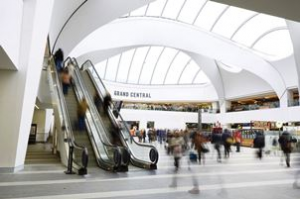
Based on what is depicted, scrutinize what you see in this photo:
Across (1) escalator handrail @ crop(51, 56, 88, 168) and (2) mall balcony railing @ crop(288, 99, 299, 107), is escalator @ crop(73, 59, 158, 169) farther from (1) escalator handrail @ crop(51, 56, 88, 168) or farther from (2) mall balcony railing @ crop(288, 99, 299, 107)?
(2) mall balcony railing @ crop(288, 99, 299, 107)

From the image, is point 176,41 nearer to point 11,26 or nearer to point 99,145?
point 99,145

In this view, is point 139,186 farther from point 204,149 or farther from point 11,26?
point 11,26

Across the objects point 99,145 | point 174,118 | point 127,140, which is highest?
point 174,118

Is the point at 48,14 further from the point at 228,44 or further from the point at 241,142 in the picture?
the point at 228,44

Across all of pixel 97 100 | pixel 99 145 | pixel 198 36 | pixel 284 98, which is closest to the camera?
pixel 99 145

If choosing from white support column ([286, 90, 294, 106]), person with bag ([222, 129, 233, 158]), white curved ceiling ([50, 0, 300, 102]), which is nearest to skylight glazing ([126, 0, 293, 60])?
white curved ceiling ([50, 0, 300, 102])

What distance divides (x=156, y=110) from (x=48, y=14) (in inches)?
293

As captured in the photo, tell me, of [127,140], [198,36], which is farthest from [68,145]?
[198,36]

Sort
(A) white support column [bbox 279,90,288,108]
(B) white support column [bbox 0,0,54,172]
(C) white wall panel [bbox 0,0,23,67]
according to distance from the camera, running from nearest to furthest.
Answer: (C) white wall panel [bbox 0,0,23,67] < (B) white support column [bbox 0,0,54,172] < (A) white support column [bbox 279,90,288,108]

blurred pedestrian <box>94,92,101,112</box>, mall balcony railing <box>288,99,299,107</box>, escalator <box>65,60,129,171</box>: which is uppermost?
mall balcony railing <box>288,99,299,107</box>

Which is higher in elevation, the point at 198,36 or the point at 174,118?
the point at 198,36

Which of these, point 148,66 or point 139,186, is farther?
point 148,66

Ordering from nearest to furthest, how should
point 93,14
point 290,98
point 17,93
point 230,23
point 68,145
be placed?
point 17,93, point 68,145, point 93,14, point 230,23, point 290,98

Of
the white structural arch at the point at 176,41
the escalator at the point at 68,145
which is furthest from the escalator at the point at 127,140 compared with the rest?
the white structural arch at the point at 176,41
